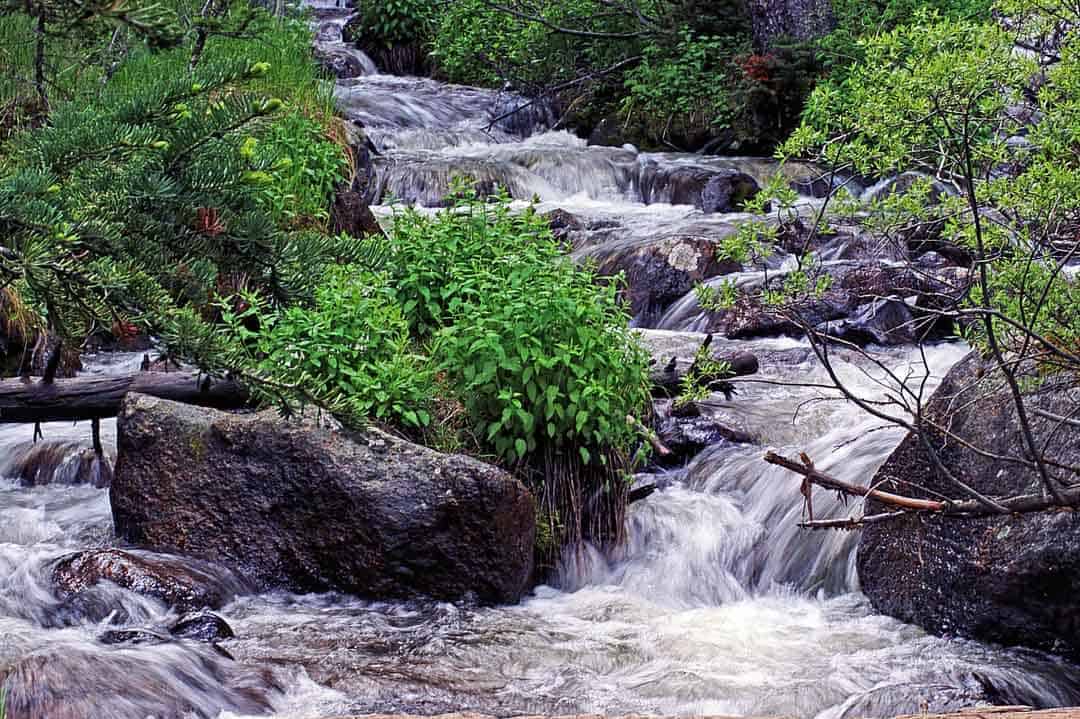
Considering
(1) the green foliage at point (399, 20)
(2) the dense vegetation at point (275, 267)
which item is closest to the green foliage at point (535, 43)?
(1) the green foliage at point (399, 20)

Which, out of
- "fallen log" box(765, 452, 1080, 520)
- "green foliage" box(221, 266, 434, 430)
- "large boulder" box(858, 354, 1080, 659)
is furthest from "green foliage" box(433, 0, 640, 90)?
"fallen log" box(765, 452, 1080, 520)

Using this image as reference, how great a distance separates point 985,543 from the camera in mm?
5652

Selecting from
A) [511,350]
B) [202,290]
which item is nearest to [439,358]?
[511,350]

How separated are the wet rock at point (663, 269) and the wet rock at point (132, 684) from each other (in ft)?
22.0

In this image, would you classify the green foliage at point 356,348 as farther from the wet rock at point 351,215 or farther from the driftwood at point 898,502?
the wet rock at point 351,215

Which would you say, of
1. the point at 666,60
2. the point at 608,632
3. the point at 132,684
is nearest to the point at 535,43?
the point at 666,60

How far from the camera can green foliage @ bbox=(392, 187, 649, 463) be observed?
6328 mm

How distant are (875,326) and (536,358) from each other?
4.84 metres

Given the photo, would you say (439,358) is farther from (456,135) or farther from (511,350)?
(456,135)

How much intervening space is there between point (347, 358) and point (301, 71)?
6.60 metres

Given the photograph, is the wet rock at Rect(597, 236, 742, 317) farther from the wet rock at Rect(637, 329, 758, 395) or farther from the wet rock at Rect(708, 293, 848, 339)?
the wet rock at Rect(708, 293, 848, 339)

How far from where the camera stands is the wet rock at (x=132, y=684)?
4.43 meters

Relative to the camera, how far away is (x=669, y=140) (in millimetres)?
17422

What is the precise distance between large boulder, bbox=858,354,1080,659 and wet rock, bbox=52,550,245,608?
3.24 m
